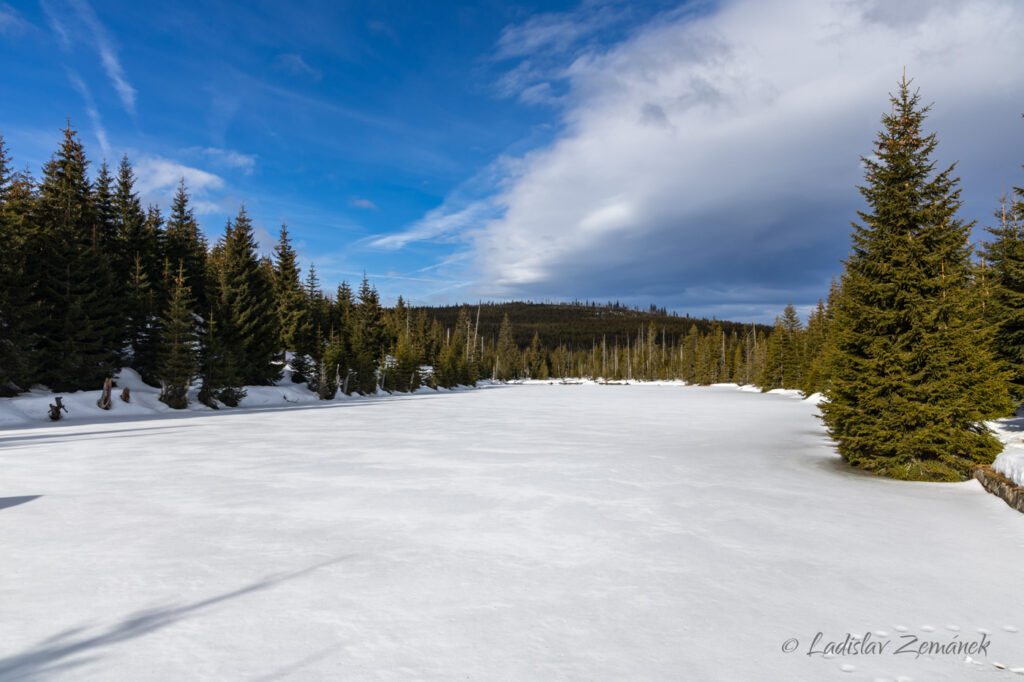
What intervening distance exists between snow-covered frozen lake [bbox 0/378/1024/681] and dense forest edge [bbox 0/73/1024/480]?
70.5 inches

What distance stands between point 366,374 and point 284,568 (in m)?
45.6

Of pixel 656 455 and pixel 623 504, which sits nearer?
pixel 623 504

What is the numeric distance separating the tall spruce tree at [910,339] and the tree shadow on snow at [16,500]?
16.1 meters

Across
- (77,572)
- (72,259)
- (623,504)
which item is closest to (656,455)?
(623,504)

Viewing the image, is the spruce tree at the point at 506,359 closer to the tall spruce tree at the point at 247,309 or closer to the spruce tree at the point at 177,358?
the tall spruce tree at the point at 247,309

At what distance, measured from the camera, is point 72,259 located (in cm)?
2566

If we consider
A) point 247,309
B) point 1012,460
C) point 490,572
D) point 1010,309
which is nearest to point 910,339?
point 1012,460

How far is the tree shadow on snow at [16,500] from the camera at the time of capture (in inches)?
301

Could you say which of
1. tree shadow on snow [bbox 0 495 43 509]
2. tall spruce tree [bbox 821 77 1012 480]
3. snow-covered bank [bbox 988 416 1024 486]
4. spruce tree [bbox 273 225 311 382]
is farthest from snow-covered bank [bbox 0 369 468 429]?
snow-covered bank [bbox 988 416 1024 486]

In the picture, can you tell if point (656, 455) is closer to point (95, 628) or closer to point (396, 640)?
point (396, 640)

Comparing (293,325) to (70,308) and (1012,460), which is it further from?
(1012,460)

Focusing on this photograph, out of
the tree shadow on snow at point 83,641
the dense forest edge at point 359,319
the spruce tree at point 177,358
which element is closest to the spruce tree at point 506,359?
the dense forest edge at point 359,319

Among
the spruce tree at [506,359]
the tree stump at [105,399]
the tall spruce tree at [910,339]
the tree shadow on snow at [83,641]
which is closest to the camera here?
the tree shadow on snow at [83,641]

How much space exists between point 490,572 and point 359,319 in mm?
53524
